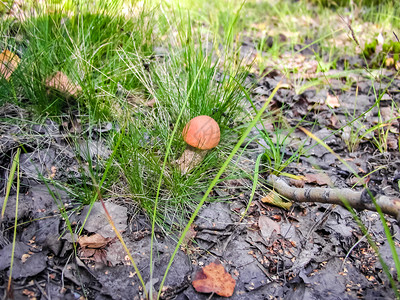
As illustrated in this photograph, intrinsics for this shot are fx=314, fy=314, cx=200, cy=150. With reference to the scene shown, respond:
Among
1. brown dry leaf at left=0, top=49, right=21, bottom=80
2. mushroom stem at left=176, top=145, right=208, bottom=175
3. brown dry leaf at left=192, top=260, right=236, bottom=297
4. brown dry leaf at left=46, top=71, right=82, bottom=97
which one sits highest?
brown dry leaf at left=0, top=49, right=21, bottom=80

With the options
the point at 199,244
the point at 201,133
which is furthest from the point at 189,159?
the point at 199,244

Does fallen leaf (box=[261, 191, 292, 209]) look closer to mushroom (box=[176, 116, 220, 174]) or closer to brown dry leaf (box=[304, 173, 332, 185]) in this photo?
brown dry leaf (box=[304, 173, 332, 185])

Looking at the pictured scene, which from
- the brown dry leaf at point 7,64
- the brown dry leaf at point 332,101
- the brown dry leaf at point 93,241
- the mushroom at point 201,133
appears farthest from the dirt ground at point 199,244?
the brown dry leaf at point 332,101

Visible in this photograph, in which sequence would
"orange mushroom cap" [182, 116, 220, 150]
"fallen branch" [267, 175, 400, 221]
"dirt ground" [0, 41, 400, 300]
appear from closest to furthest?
"fallen branch" [267, 175, 400, 221] → "dirt ground" [0, 41, 400, 300] → "orange mushroom cap" [182, 116, 220, 150]

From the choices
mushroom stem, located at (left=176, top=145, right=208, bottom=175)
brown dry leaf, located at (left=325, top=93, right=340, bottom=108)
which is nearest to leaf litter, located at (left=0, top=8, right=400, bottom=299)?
mushroom stem, located at (left=176, top=145, right=208, bottom=175)

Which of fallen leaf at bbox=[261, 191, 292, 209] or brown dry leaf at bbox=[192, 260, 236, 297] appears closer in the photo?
brown dry leaf at bbox=[192, 260, 236, 297]

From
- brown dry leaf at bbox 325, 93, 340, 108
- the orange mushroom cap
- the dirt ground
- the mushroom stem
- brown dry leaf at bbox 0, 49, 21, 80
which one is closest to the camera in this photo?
the dirt ground

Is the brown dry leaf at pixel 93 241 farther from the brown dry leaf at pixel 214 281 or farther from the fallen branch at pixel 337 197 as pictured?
the fallen branch at pixel 337 197
